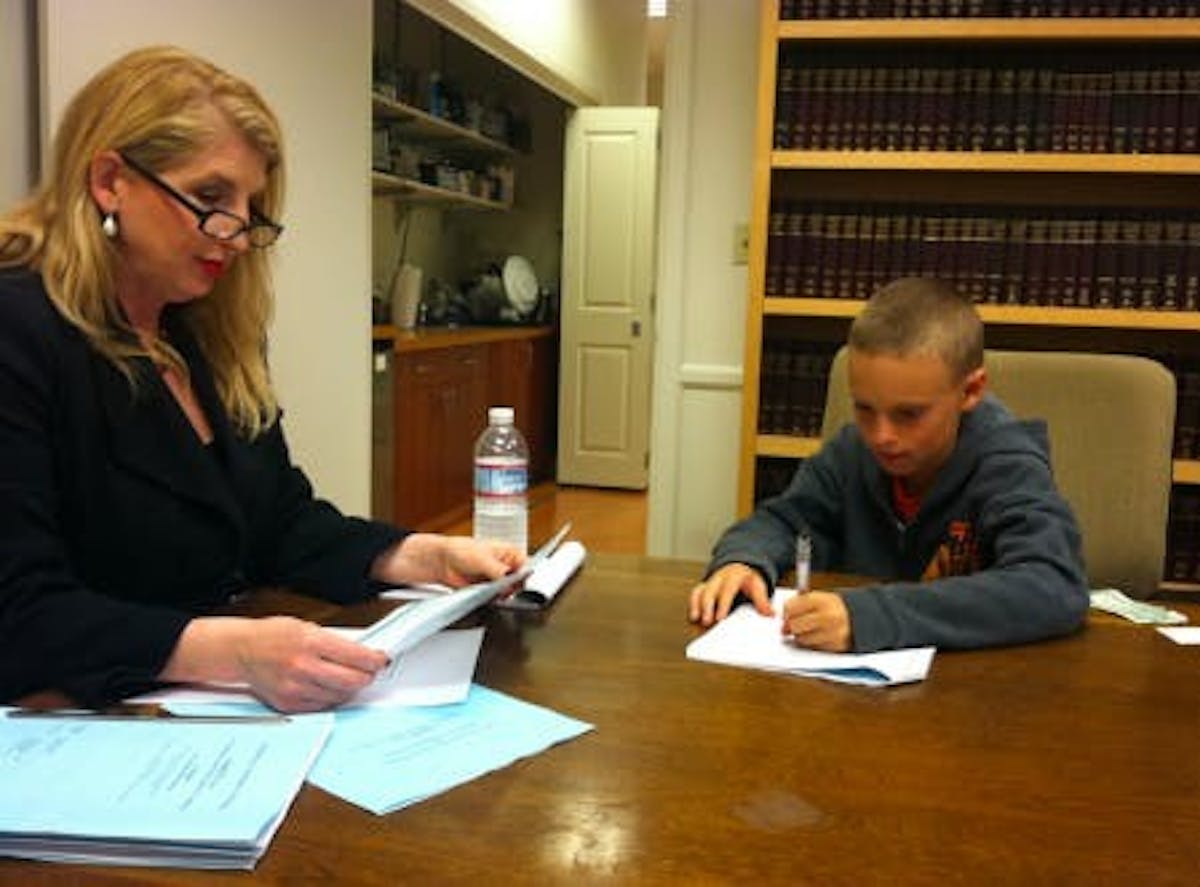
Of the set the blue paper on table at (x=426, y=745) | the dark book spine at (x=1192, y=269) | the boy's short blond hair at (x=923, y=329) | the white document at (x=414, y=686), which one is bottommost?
the blue paper on table at (x=426, y=745)

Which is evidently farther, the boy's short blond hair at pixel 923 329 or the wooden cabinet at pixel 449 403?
the wooden cabinet at pixel 449 403

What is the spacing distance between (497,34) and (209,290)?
361cm

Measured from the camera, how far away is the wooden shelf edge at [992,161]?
107 inches

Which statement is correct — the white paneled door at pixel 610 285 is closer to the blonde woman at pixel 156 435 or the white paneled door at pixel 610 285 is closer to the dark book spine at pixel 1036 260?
the dark book spine at pixel 1036 260

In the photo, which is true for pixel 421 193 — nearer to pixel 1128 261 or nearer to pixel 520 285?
pixel 520 285

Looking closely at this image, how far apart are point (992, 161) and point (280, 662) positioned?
2368mm

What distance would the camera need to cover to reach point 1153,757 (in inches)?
35.6

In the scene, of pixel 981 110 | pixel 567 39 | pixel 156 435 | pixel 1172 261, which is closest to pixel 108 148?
pixel 156 435

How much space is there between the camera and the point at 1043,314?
2.84 meters

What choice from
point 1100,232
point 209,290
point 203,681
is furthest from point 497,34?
point 203,681

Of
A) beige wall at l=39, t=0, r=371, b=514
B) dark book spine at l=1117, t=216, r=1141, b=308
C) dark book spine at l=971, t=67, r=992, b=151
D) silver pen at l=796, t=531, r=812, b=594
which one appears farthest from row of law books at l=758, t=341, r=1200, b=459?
silver pen at l=796, t=531, r=812, b=594

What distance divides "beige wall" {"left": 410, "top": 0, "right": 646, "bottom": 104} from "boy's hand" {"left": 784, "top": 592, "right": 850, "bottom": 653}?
3.47 metres

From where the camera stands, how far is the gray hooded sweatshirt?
1.17 metres

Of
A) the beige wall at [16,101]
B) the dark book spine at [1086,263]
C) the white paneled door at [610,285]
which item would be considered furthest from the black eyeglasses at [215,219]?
the white paneled door at [610,285]
